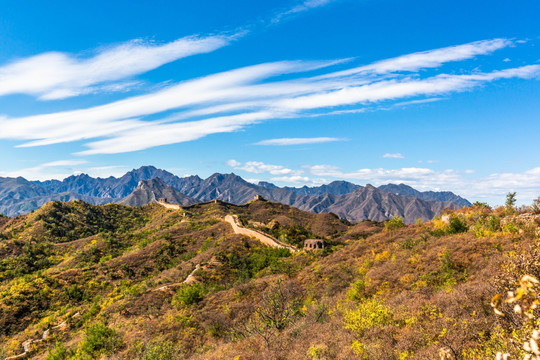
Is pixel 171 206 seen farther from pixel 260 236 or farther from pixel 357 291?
pixel 357 291

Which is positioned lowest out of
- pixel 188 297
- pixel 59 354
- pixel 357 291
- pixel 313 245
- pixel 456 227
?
pixel 59 354

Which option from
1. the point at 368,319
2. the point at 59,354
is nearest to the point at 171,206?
the point at 59,354

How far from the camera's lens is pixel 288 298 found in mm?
26469

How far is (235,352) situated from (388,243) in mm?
23015

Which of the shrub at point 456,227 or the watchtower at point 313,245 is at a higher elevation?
the shrub at point 456,227

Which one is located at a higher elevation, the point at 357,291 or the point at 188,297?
the point at 357,291

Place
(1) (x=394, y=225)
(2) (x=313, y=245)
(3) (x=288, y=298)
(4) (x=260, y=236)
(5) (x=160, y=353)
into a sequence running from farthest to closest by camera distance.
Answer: (4) (x=260, y=236) < (2) (x=313, y=245) < (1) (x=394, y=225) < (3) (x=288, y=298) < (5) (x=160, y=353)

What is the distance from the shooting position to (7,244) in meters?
71.9

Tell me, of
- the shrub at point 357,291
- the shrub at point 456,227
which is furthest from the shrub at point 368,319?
the shrub at point 456,227

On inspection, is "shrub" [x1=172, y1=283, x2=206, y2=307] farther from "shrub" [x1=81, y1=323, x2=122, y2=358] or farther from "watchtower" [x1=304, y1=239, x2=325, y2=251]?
"watchtower" [x1=304, y1=239, x2=325, y2=251]

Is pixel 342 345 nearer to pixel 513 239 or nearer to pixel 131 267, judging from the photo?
pixel 513 239

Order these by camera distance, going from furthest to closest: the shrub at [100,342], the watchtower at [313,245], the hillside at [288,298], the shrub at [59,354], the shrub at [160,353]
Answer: the watchtower at [313,245] → the shrub at [59,354] → the shrub at [100,342] → the shrub at [160,353] → the hillside at [288,298]

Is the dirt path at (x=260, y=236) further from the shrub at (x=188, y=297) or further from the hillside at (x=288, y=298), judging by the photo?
the shrub at (x=188, y=297)

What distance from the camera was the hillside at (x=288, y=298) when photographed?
13094 millimetres
